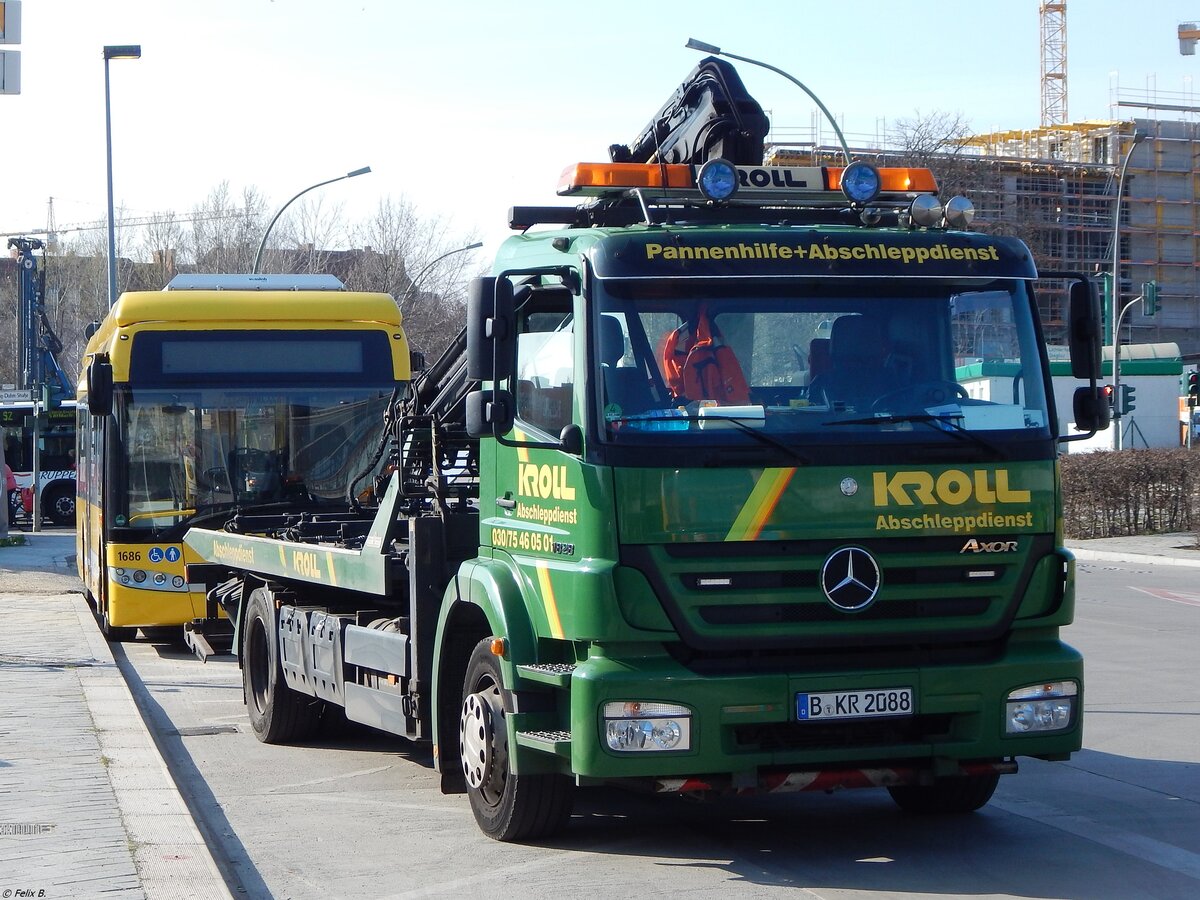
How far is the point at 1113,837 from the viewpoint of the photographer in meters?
6.84

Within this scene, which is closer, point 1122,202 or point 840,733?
point 840,733

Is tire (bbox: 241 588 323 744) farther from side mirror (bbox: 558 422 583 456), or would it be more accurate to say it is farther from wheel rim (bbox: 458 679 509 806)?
side mirror (bbox: 558 422 583 456)

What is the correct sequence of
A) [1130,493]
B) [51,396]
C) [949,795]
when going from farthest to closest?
[51,396] → [1130,493] → [949,795]

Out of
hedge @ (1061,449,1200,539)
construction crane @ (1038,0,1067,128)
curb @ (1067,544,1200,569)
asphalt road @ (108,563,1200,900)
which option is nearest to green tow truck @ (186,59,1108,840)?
asphalt road @ (108,563,1200,900)

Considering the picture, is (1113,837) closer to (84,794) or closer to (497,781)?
(497,781)

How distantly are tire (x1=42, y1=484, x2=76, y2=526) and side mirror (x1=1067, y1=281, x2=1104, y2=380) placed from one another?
37661 millimetres

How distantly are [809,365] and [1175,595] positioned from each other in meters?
14.9

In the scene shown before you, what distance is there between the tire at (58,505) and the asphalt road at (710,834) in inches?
1281

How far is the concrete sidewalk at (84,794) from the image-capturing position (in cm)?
595

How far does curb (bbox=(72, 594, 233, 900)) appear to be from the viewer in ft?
19.5

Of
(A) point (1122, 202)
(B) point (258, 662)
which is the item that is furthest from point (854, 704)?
(A) point (1122, 202)

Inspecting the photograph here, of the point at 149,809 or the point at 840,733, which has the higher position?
the point at 840,733

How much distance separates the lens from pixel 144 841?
21.5ft

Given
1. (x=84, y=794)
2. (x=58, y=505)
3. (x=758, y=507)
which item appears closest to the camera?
(x=758, y=507)
